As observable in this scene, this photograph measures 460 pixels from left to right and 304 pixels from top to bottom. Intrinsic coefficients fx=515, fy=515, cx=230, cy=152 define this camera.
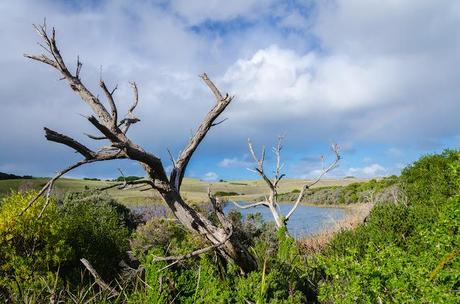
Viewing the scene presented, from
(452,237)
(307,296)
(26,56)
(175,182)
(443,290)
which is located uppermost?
(26,56)

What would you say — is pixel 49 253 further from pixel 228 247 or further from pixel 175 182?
pixel 228 247

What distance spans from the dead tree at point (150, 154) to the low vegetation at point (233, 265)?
0.37 metres

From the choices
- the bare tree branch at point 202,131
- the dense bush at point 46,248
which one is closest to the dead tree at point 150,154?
the bare tree branch at point 202,131

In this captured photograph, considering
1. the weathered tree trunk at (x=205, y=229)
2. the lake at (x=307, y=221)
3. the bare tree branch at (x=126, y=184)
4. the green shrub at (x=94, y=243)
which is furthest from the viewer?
the lake at (x=307, y=221)

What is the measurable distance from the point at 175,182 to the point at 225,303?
1.99m

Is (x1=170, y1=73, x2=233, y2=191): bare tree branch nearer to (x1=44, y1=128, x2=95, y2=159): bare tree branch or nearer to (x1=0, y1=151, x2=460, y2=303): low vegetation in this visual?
(x1=0, y1=151, x2=460, y2=303): low vegetation

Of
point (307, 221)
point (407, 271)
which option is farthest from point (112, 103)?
point (307, 221)

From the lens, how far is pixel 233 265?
23.9 ft

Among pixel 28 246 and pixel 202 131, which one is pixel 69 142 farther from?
pixel 28 246

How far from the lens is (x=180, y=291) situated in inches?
276

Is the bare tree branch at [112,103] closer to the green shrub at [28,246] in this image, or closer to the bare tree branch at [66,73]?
the bare tree branch at [66,73]

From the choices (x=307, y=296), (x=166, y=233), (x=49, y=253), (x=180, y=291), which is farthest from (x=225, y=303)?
(x=166, y=233)

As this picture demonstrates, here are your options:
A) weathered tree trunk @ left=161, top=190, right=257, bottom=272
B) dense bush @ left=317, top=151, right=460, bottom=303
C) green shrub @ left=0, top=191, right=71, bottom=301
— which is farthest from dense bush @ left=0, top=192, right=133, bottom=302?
dense bush @ left=317, top=151, right=460, bottom=303

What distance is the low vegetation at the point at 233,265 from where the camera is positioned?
4656mm
